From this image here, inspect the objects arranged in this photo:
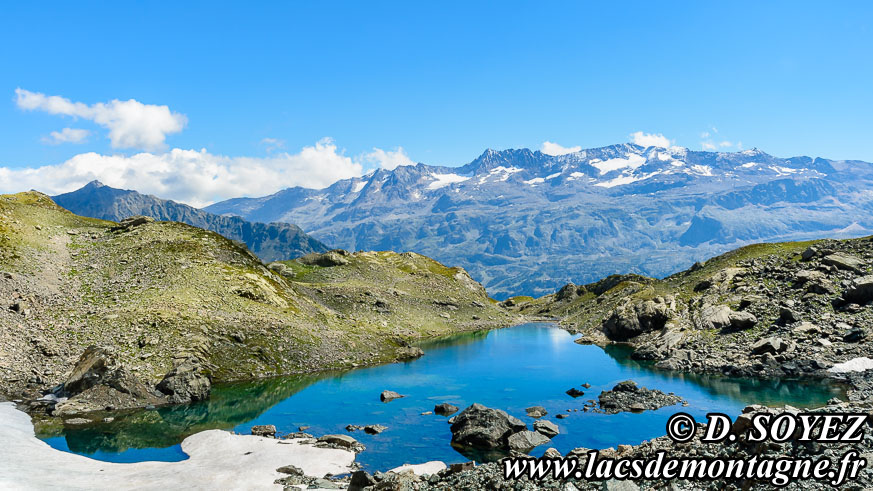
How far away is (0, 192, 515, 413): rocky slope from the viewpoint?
65062 mm

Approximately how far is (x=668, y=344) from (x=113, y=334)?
97997mm

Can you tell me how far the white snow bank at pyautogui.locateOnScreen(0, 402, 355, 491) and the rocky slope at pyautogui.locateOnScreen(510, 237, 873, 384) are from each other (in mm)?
69393

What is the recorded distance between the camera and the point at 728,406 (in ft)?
201

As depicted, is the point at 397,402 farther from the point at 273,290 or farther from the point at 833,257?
the point at 833,257

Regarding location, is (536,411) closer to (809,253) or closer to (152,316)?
(152,316)

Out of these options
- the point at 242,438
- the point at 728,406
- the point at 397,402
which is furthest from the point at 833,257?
the point at 242,438

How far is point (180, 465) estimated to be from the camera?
139 feet

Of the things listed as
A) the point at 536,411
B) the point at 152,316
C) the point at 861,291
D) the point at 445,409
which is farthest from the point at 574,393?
the point at 152,316

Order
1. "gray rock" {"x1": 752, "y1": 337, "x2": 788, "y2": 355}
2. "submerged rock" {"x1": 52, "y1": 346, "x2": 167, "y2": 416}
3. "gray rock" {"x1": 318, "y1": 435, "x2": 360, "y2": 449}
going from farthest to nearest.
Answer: "gray rock" {"x1": 752, "y1": 337, "x2": 788, "y2": 355} < "submerged rock" {"x1": 52, "y1": 346, "x2": 167, "y2": 416} < "gray rock" {"x1": 318, "y1": 435, "x2": 360, "y2": 449}

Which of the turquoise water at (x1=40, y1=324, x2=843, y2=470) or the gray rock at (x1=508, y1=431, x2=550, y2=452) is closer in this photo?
the gray rock at (x1=508, y1=431, x2=550, y2=452)

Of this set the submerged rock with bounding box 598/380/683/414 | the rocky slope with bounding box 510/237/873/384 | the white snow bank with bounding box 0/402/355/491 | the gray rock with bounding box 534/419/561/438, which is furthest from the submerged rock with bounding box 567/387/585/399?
the white snow bank with bounding box 0/402/355/491

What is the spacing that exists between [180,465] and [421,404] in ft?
106

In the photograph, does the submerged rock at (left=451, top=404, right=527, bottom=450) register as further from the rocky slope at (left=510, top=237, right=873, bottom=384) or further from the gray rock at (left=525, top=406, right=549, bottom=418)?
the rocky slope at (left=510, top=237, right=873, bottom=384)

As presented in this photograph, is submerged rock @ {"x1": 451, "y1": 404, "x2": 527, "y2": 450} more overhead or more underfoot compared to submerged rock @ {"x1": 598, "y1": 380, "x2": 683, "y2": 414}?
more overhead
